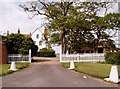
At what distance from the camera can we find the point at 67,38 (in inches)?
1622

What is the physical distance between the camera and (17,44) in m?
32.8

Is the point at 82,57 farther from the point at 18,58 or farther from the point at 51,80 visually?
the point at 51,80

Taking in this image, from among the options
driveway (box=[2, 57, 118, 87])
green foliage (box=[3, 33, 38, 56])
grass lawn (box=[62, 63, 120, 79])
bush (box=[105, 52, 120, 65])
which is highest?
green foliage (box=[3, 33, 38, 56])

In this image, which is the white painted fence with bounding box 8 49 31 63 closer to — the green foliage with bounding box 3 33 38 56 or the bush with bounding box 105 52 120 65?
the green foliage with bounding box 3 33 38 56

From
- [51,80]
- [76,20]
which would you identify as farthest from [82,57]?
[51,80]

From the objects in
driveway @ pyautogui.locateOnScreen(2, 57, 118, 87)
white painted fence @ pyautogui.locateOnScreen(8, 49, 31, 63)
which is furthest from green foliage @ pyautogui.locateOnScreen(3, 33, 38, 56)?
driveway @ pyautogui.locateOnScreen(2, 57, 118, 87)

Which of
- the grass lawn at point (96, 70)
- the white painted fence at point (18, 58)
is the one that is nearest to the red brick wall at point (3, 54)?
the white painted fence at point (18, 58)

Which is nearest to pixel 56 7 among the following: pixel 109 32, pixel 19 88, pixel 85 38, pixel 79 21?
pixel 79 21

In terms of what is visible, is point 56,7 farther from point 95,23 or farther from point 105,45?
point 105,45

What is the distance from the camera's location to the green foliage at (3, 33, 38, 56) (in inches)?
1264

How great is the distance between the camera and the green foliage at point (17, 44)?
3209 cm

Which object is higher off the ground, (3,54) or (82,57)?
(3,54)

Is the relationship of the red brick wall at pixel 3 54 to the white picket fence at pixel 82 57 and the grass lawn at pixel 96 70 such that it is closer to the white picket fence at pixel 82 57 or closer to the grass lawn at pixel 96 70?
the white picket fence at pixel 82 57

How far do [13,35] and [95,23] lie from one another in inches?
459
